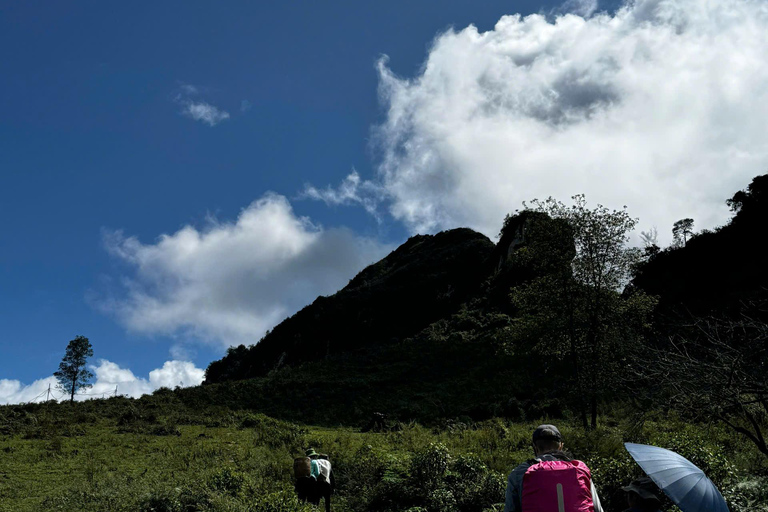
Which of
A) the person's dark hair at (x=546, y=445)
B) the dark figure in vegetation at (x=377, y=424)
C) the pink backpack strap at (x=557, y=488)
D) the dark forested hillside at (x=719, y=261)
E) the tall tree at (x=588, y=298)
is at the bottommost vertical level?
the pink backpack strap at (x=557, y=488)

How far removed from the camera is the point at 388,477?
433 inches

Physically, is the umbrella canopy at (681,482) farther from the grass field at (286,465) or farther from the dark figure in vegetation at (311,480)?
the dark figure in vegetation at (311,480)

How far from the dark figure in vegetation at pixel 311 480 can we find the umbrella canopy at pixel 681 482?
589 centimetres

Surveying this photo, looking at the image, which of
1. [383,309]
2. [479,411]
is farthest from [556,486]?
[383,309]

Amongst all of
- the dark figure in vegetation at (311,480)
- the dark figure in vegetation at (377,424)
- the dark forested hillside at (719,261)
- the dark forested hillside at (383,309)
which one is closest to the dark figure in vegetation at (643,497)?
the dark figure in vegetation at (311,480)

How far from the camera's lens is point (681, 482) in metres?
Result: 4.59

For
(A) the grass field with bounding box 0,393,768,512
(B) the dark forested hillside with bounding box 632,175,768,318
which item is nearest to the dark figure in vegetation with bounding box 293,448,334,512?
(A) the grass field with bounding box 0,393,768,512

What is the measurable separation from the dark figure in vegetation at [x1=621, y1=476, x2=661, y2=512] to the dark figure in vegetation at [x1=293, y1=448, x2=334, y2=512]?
6.15 metres

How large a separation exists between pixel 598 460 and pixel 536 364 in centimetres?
2738

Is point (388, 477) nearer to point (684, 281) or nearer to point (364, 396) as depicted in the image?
point (364, 396)

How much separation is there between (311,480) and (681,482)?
632 centimetres

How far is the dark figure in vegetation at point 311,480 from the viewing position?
880 centimetres

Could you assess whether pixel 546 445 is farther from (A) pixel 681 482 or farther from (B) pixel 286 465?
(B) pixel 286 465

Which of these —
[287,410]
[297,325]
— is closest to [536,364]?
[287,410]
